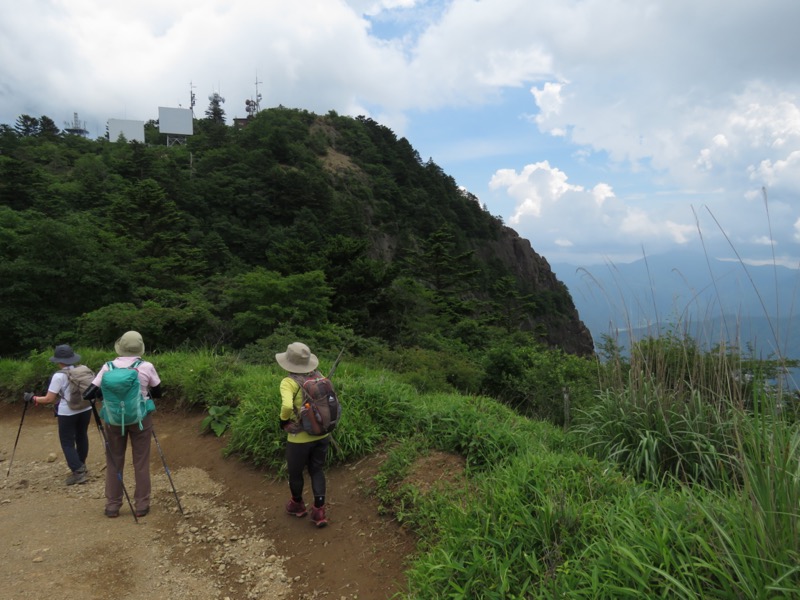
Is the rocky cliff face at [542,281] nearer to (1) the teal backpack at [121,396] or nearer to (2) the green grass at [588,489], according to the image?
(2) the green grass at [588,489]

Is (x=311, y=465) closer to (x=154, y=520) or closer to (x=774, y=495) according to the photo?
(x=154, y=520)

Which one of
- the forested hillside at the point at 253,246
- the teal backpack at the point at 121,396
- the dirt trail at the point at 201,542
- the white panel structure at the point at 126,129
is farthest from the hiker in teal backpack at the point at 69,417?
the white panel structure at the point at 126,129

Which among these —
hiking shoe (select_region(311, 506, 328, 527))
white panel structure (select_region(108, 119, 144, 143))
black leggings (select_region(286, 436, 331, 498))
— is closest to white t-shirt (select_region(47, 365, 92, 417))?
black leggings (select_region(286, 436, 331, 498))

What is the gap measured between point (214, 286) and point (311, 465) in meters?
14.8

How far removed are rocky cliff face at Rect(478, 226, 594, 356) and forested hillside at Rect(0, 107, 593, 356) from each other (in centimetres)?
30

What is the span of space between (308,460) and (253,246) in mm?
37201

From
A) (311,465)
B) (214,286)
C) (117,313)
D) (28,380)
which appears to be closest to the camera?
(311,465)

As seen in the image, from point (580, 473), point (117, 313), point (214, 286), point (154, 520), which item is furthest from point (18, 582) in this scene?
point (214, 286)

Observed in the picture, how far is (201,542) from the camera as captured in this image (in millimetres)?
3770

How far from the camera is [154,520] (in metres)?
4.04

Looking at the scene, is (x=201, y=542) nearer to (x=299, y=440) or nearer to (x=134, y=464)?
(x=134, y=464)

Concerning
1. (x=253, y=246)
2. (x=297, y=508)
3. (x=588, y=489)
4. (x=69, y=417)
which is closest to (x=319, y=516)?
(x=297, y=508)

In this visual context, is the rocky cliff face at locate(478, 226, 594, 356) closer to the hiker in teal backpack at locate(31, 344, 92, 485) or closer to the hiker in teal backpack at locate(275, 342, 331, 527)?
the hiker in teal backpack at locate(31, 344, 92, 485)

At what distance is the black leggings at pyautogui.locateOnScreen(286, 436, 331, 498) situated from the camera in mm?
3627
